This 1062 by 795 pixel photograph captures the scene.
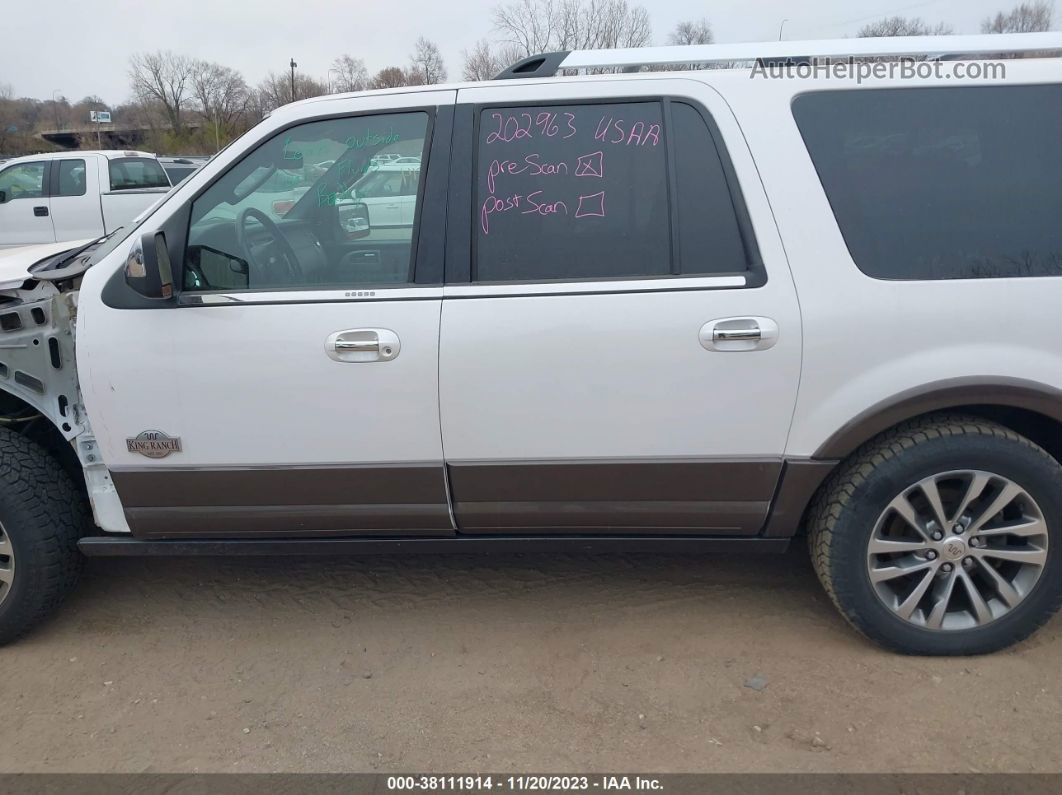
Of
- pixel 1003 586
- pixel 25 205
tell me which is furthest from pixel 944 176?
pixel 25 205

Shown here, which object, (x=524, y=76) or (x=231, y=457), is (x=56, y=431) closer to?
(x=231, y=457)

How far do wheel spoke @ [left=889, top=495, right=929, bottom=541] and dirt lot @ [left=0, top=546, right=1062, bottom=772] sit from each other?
20.7 inches

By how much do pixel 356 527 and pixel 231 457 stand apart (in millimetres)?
506

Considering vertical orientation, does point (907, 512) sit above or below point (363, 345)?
below

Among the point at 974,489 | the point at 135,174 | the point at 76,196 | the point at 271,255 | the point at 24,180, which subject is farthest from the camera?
the point at 135,174

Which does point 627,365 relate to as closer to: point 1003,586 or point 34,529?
point 1003,586

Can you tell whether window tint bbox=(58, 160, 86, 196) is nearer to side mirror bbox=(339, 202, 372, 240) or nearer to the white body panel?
side mirror bbox=(339, 202, 372, 240)

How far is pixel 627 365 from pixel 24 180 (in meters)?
11.8

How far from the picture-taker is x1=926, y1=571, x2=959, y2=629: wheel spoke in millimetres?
2811

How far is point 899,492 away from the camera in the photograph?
106 inches

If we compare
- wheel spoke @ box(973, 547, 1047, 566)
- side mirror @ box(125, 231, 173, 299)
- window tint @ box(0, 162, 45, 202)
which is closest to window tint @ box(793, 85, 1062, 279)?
wheel spoke @ box(973, 547, 1047, 566)

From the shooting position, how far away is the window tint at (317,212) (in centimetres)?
280

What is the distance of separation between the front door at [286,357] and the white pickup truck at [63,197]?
934 cm

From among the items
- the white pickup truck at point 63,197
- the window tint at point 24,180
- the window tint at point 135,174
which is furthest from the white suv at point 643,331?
the window tint at point 24,180
